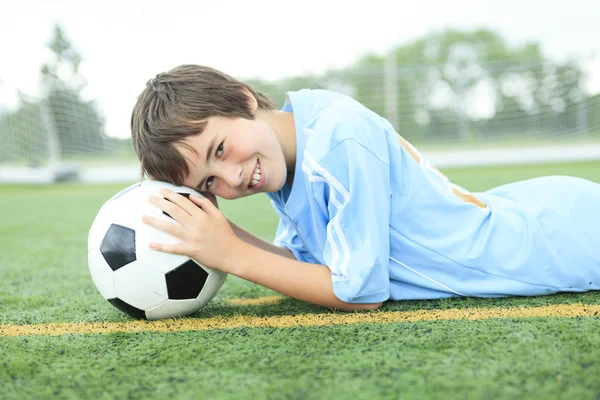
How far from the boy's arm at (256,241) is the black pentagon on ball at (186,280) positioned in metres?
0.37

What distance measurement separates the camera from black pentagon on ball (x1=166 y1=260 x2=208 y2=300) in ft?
5.55

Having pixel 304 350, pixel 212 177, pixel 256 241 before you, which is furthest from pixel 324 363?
pixel 256 241

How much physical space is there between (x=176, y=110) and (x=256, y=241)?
654mm

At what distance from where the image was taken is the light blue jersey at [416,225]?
5.42 feet

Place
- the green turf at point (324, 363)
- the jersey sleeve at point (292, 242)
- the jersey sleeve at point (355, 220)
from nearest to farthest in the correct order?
the green turf at point (324, 363) → the jersey sleeve at point (355, 220) → the jersey sleeve at point (292, 242)

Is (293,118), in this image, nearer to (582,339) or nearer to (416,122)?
(582,339)

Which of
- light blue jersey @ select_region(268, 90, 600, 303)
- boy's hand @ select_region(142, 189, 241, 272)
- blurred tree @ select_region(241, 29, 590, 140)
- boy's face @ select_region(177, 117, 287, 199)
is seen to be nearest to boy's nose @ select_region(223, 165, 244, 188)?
boy's face @ select_region(177, 117, 287, 199)

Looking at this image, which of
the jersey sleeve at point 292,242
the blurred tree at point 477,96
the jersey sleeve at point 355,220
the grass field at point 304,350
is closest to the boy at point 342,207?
the jersey sleeve at point 355,220

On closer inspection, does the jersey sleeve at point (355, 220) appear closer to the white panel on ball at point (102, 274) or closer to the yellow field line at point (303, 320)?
the yellow field line at point (303, 320)

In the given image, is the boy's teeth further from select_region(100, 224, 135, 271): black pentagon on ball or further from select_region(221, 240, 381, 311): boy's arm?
select_region(100, 224, 135, 271): black pentagon on ball

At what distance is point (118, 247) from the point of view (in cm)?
169

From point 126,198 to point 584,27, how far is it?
764 inches

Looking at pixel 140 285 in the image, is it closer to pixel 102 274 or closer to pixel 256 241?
pixel 102 274

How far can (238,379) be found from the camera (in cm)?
121
